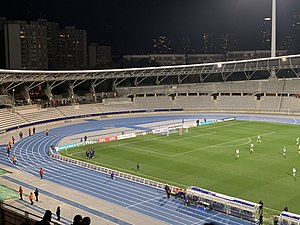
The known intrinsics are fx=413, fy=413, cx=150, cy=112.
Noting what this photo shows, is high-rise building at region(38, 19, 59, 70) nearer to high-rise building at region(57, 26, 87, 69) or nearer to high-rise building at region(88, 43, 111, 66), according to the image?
high-rise building at region(57, 26, 87, 69)

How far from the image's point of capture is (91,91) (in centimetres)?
6850

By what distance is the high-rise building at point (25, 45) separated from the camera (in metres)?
115

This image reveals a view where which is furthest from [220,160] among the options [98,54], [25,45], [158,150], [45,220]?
[98,54]

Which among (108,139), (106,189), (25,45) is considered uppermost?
(25,45)

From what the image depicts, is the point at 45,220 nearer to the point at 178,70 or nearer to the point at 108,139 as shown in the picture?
the point at 108,139

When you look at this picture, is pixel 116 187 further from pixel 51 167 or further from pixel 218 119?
pixel 218 119

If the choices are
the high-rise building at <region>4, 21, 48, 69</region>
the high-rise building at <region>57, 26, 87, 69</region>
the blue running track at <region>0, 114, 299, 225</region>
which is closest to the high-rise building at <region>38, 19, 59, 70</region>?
the high-rise building at <region>57, 26, 87, 69</region>

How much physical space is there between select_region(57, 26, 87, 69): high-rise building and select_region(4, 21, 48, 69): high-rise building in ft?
71.5

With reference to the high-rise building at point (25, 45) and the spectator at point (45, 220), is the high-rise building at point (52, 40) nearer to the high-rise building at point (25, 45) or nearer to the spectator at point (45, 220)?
the high-rise building at point (25, 45)

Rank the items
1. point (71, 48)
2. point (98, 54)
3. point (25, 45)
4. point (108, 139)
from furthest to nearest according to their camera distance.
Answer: point (98, 54)
point (71, 48)
point (25, 45)
point (108, 139)

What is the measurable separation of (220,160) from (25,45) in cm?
9981

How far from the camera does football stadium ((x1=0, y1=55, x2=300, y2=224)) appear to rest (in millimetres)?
21359

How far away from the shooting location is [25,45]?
120m

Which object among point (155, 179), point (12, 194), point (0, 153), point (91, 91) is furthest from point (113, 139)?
point (91, 91)
